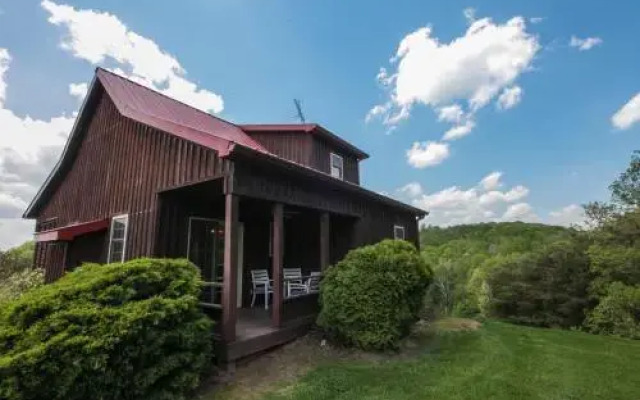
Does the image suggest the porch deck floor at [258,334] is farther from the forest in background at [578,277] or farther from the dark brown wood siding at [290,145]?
the dark brown wood siding at [290,145]

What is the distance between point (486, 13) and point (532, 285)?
16.1 metres

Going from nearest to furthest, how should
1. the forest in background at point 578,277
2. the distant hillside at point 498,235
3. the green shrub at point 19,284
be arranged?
the green shrub at point 19,284 < the forest in background at point 578,277 < the distant hillside at point 498,235

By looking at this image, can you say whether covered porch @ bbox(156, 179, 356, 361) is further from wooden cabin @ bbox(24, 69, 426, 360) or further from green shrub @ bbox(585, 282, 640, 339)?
green shrub @ bbox(585, 282, 640, 339)

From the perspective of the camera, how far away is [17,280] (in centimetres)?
841

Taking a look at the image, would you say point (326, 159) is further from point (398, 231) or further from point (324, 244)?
point (324, 244)

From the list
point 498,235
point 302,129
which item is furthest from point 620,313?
point 498,235

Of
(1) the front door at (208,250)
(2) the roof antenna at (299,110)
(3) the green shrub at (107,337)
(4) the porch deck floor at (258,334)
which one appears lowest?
(4) the porch deck floor at (258,334)

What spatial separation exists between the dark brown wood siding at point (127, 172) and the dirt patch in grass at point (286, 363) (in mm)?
2959

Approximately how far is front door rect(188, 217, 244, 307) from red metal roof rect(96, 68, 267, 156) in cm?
196

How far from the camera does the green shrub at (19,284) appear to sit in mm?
7484

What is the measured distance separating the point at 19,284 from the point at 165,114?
5.25 meters

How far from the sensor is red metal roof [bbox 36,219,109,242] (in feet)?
24.1

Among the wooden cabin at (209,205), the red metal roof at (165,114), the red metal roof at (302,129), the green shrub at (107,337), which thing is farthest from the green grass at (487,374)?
the red metal roof at (302,129)

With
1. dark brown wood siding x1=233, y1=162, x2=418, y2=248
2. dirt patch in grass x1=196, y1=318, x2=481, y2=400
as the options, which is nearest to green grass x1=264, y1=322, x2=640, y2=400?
dirt patch in grass x1=196, y1=318, x2=481, y2=400
